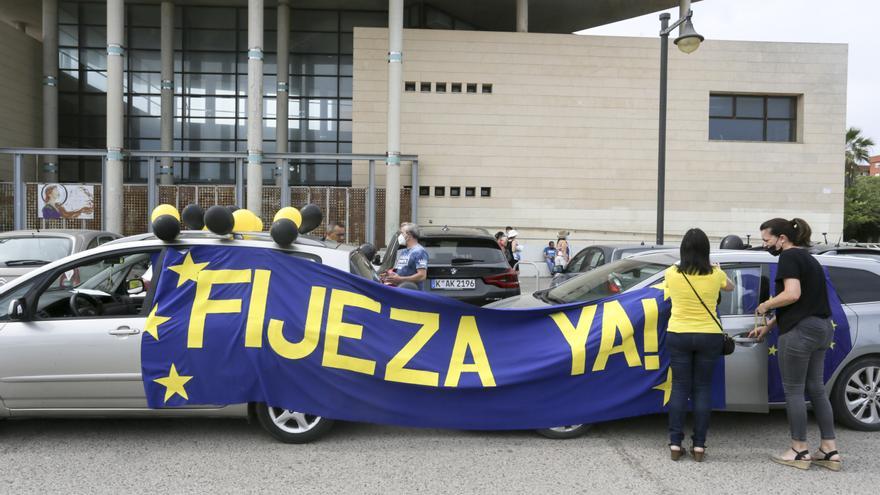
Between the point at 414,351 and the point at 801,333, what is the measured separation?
2.86m

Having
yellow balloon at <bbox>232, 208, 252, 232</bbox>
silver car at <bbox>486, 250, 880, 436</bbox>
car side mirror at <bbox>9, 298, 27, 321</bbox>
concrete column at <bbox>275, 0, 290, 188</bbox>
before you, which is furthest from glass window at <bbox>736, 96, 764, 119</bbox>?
car side mirror at <bbox>9, 298, 27, 321</bbox>

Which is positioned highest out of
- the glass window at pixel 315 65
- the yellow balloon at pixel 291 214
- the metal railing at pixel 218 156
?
the glass window at pixel 315 65

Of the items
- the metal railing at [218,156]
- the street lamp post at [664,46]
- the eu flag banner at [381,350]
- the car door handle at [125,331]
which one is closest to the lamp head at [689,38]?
the street lamp post at [664,46]

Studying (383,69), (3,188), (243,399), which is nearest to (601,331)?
(243,399)

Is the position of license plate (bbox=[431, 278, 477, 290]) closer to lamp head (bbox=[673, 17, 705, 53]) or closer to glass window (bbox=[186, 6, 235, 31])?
lamp head (bbox=[673, 17, 705, 53])

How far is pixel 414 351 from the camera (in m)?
4.76

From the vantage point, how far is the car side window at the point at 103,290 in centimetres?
472

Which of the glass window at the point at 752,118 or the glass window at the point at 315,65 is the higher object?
the glass window at the point at 315,65

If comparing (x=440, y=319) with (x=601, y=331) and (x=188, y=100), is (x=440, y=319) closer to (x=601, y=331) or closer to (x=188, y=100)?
(x=601, y=331)

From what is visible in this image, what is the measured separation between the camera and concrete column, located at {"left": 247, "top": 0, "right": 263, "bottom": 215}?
20641 mm

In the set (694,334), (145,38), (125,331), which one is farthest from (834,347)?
(145,38)

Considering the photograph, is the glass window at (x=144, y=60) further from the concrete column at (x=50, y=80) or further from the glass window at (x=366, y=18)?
the glass window at (x=366, y=18)

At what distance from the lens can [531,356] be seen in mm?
4816

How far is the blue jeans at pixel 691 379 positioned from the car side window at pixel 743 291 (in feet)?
2.54
